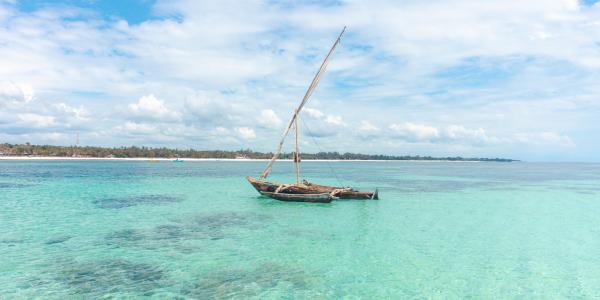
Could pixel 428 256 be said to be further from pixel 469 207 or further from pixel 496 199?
pixel 496 199

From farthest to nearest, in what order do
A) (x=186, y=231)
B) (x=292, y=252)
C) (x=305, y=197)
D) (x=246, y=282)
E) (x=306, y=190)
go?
(x=306, y=190) → (x=305, y=197) → (x=186, y=231) → (x=292, y=252) → (x=246, y=282)

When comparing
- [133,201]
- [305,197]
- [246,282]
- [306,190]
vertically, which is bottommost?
[246,282]

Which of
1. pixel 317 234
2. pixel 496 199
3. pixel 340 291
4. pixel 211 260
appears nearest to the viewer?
pixel 340 291

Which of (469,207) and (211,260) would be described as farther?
(469,207)

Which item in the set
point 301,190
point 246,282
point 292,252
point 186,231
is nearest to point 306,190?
point 301,190

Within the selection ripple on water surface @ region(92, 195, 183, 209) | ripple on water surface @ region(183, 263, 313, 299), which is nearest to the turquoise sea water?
ripple on water surface @ region(183, 263, 313, 299)

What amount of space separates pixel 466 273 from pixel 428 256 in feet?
7.89

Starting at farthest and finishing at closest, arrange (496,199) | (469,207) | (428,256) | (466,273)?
(496,199) → (469,207) → (428,256) → (466,273)

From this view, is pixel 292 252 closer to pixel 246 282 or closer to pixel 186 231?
pixel 246 282

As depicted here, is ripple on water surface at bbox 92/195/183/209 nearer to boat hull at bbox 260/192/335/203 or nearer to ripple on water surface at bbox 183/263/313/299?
boat hull at bbox 260/192/335/203

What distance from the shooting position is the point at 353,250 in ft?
58.5

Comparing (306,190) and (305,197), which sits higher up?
(306,190)

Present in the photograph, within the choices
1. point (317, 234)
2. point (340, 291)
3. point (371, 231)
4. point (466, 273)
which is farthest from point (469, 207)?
point (340, 291)

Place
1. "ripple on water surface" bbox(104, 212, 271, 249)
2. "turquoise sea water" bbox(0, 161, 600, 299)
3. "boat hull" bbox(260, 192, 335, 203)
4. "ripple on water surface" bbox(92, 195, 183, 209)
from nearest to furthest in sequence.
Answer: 1. "turquoise sea water" bbox(0, 161, 600, 299)
2. "ripple on water surface" bbox(104, 212, 271, 249)
3. "ripple on water surface" bbox(92, 195, 183, 209)
4. "boat hull" bbox(260, 192, 335, 203)
